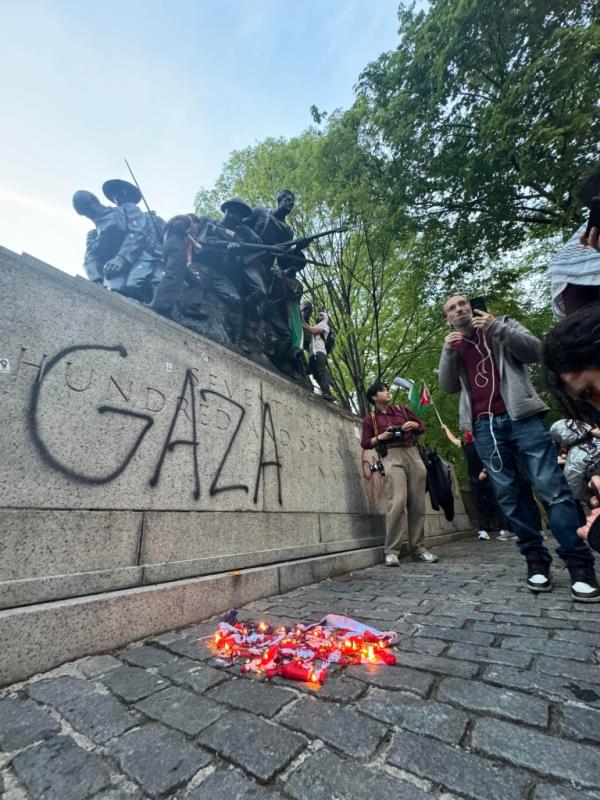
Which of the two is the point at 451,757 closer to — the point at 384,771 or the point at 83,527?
the point at 384,771

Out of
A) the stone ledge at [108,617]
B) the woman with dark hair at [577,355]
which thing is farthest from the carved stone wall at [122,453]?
the woman with dark hair at [577,355]

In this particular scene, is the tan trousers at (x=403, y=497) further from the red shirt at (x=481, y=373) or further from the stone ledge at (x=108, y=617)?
the stone ledge at (x=108, y=617)

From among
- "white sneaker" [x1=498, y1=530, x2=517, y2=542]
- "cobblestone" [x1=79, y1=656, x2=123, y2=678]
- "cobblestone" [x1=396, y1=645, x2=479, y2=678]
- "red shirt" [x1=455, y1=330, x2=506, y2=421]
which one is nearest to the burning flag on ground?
"cobblestone" [x1=396, y1=645, x2=479, y2=678]

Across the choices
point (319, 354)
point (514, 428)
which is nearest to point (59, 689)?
point (514, 428)

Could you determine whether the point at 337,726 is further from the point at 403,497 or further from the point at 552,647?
the point at 403,497

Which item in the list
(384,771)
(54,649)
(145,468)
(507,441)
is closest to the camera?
(384,771)

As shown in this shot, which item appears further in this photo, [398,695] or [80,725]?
[398,695]

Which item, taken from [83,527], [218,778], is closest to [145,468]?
[83,527]

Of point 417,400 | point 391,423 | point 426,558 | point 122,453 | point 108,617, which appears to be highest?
point 417,400

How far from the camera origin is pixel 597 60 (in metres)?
5.48

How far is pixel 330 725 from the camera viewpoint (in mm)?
1287

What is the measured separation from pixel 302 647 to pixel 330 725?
25.7 inches

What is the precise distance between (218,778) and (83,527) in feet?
5.32

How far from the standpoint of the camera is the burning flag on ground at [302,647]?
173 centimetres
